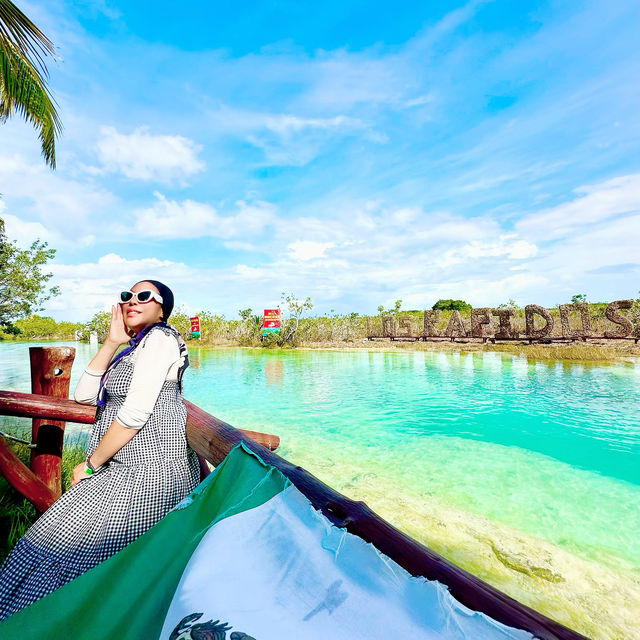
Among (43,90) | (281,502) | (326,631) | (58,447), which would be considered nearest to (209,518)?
(281,502)

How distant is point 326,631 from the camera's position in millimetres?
671

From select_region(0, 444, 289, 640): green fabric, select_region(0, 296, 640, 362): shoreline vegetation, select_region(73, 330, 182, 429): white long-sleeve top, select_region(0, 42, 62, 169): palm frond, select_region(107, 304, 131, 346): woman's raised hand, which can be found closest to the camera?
select_region(0, 444, 289, 640): green fabric

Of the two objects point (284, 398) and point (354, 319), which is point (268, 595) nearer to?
point (284, 398)

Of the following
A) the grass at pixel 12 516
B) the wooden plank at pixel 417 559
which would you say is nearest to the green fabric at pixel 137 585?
the wooden plank at pixel 417 559

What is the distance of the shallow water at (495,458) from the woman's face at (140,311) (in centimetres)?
352

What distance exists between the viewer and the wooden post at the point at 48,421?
2.86 meters

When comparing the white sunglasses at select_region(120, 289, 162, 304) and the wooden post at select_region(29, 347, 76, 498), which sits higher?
the white sunglasses at select_region(120, 289, 162, 304)

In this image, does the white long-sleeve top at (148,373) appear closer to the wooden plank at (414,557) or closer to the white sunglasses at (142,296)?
the white sunglasses at (142,296)

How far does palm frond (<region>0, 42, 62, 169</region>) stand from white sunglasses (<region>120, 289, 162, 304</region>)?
6.16 meters

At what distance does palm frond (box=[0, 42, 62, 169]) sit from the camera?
5866mm

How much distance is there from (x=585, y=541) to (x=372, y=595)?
5.05 meters

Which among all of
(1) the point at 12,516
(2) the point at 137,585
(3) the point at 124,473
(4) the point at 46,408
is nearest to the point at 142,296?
(3) the point at 124,473

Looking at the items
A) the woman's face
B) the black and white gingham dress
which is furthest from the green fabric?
the woman's face

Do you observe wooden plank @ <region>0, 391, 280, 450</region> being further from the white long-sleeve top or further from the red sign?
the red sign
